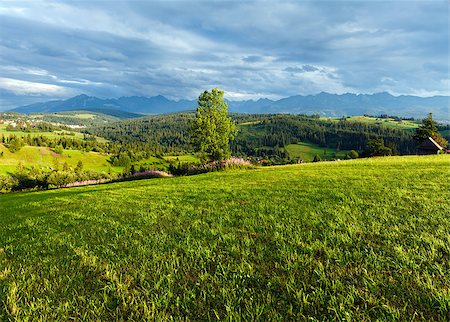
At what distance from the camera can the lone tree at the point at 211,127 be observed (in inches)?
1372

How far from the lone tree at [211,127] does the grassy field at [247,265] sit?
27.4 metres

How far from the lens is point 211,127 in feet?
114

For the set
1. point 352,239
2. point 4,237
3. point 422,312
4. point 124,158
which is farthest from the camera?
point 124,158

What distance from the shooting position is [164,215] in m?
8.19

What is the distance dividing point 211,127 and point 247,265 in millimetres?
31263

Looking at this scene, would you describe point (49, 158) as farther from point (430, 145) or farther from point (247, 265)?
point (247, 265)

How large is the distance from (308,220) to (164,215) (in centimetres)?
461

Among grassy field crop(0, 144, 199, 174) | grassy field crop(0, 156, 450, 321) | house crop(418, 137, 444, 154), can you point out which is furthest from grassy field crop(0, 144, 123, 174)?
grassy field crop(0, 156, 450, 321)

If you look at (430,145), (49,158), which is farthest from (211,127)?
(49,158)

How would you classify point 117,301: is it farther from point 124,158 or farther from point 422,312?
point 124,158

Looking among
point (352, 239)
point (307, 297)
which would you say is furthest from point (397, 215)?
point (307, 297)

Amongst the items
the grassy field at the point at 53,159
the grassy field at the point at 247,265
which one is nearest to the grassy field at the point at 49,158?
the grassy field at the point at 53,159

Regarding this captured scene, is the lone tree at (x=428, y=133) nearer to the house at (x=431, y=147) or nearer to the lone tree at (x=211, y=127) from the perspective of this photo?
the house at (x=431, y=147)

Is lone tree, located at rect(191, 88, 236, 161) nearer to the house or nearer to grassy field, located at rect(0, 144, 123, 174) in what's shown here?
the house
